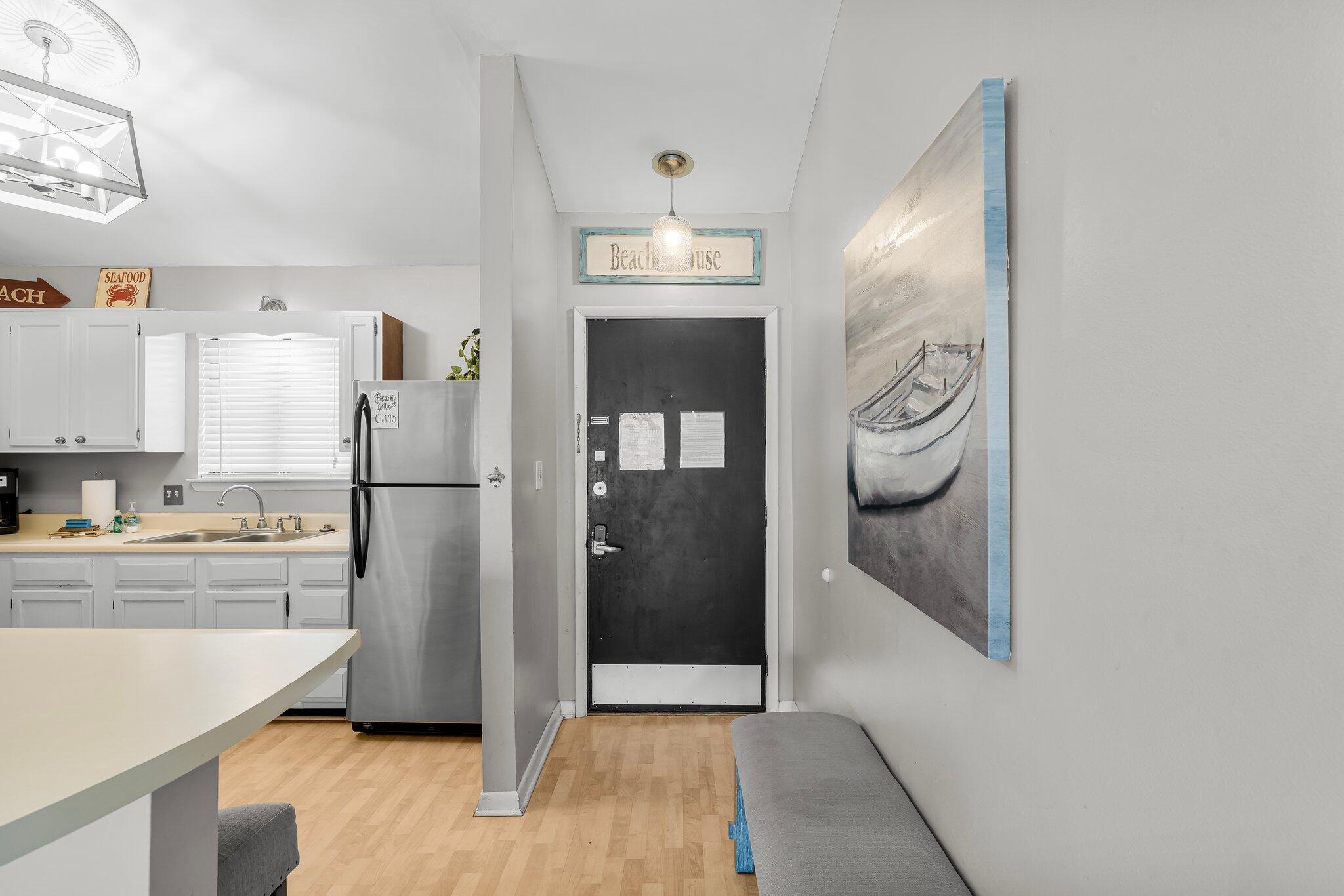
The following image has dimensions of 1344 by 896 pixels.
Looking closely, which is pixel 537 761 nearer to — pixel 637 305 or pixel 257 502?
pixel 637 305

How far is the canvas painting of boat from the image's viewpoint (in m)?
0.93

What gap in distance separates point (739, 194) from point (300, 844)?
3.17 meters

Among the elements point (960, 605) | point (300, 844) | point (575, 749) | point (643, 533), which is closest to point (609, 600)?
point (643, 533)

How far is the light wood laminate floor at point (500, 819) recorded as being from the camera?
6.32 ft

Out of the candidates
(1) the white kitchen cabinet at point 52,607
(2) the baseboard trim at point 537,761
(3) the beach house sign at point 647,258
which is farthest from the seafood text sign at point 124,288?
(2) the baseboard trim at point 537,761

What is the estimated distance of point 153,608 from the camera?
3203mm

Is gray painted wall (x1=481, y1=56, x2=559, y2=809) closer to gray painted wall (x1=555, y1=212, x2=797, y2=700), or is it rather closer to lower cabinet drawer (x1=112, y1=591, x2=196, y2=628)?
gray painted wall (x1=555, y1=212, x2=797, y2=700)

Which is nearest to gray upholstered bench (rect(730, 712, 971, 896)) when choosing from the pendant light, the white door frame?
the white door frame

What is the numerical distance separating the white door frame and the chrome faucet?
1.89 meters

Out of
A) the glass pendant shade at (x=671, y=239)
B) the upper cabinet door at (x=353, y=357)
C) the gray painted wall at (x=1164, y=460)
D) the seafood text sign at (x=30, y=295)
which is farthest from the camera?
the seafood text sign at (x=30, y=295)

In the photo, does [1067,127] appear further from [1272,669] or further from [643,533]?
[643,533]

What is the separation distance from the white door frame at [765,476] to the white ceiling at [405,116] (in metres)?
0.54

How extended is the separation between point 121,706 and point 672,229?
92.7 inches

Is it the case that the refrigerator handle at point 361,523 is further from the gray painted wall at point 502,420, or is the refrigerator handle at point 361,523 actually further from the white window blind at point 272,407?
the gray painted wall at point 502,420
